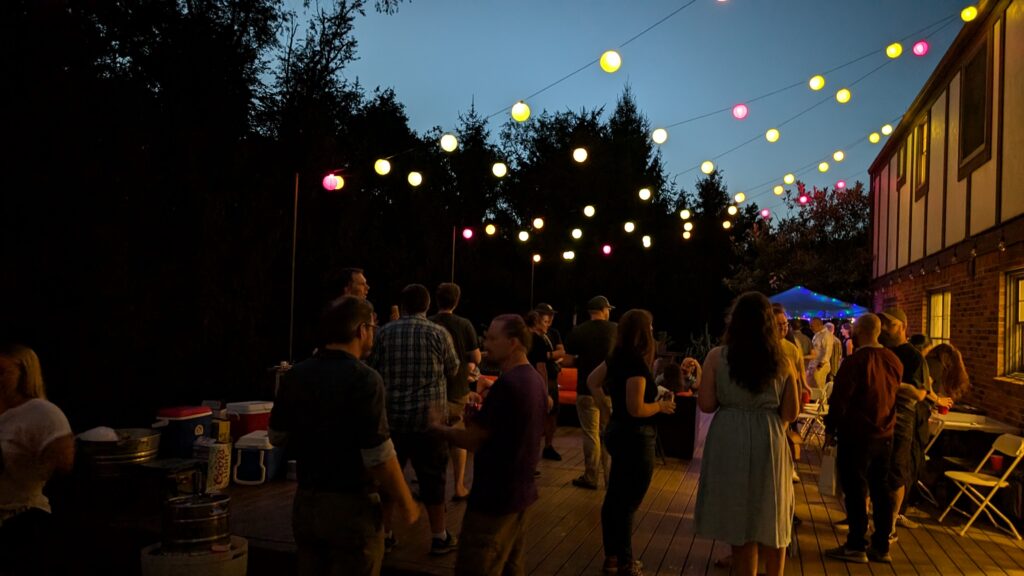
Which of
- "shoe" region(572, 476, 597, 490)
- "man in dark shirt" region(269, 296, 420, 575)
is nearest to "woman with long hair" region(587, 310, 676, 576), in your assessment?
"man in dark shirt" region(269, 296, 420, 575)

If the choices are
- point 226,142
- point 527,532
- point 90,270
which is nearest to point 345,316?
point 527,532

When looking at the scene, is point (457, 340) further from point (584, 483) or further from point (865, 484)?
point (865, 484)

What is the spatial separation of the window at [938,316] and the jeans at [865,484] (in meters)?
6.15

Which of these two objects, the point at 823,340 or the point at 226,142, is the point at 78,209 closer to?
the point at 226,142

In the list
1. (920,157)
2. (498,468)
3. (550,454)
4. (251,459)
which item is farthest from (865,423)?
(920,157)

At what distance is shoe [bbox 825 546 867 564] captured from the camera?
5207 mm

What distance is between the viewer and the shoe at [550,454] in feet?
27.7

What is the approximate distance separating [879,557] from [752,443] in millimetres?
2300

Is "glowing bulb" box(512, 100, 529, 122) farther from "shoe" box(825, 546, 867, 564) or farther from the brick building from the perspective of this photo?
"shoe" box(825, 546, 867, 564)

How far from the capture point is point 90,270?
809 centimetres

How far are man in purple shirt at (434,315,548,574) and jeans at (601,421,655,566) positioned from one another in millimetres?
1419

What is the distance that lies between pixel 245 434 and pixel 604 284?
805 inches

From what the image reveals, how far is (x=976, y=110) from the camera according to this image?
907 centimetres

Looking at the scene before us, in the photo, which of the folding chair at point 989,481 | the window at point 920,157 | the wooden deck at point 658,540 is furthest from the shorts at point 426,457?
the window at point 920,157
